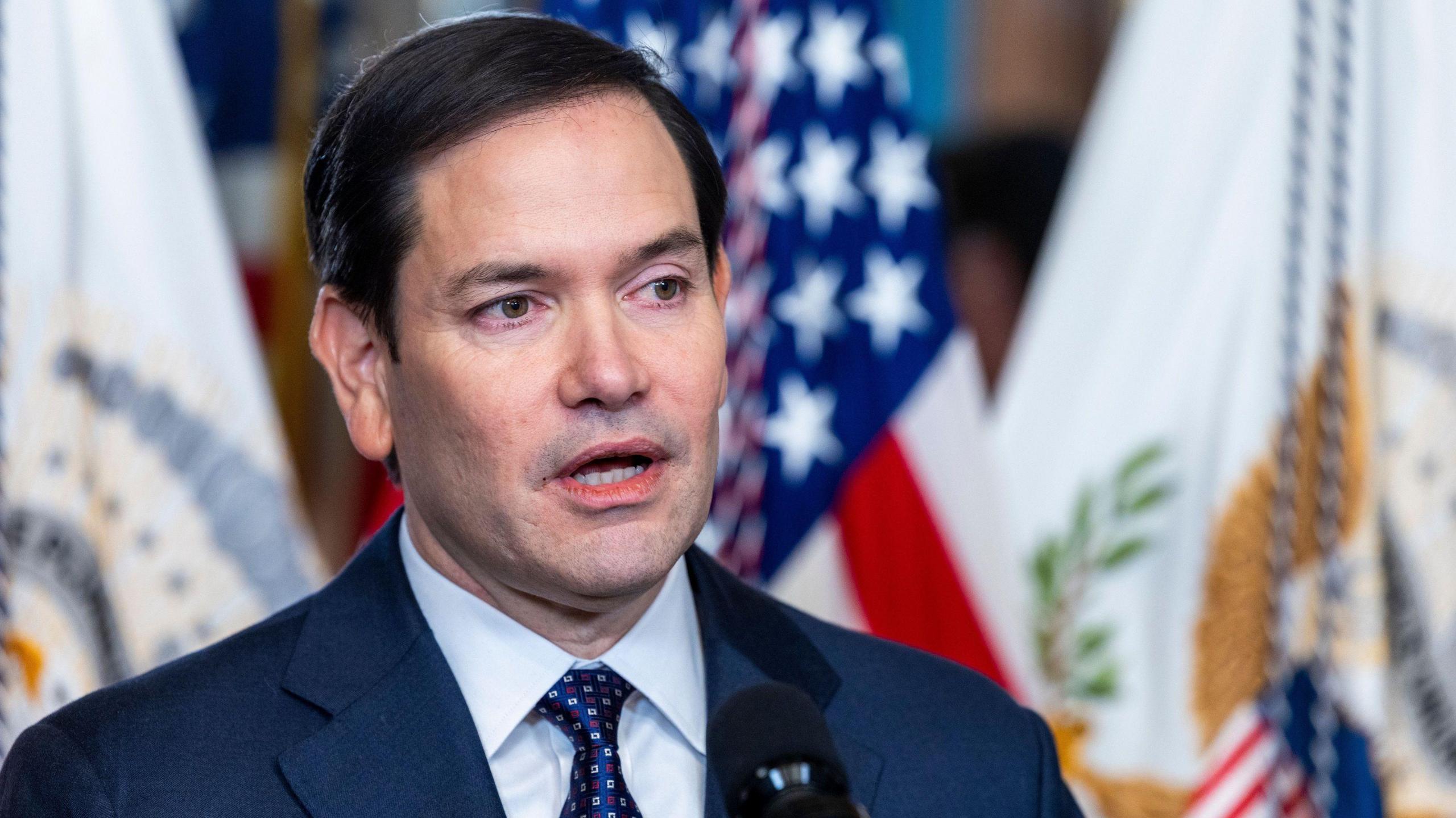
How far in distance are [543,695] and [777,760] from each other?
2.21 ft

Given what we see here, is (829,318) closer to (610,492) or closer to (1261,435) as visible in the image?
(1261,435)

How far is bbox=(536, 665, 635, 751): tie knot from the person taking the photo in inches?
70.9

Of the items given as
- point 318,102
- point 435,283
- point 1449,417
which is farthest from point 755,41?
point 435,283

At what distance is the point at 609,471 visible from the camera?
178 cm

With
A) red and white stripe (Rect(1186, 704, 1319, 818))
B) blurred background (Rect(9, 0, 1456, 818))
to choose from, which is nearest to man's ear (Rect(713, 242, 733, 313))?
blurred background (Rect(9, 0, 1456, 818))

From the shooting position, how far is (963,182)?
4883 mm

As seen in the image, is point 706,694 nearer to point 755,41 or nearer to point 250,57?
point 755,41

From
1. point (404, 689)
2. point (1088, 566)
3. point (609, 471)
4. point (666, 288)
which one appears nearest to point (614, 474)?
point (609, 471)

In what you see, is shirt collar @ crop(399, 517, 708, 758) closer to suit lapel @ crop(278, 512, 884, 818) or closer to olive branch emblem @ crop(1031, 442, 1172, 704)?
suit lapel @ crop(278, 512, 884, 818)

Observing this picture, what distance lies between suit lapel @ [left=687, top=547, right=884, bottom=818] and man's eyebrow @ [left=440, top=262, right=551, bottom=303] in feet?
1.71

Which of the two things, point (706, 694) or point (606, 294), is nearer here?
point (606, 294)

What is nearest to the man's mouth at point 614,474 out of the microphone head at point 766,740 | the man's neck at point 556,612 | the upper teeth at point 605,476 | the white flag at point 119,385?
the upper teeth at point 605,476

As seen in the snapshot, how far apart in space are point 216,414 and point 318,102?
131 cm

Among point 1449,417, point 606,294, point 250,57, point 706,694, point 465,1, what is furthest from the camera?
point 465,1
